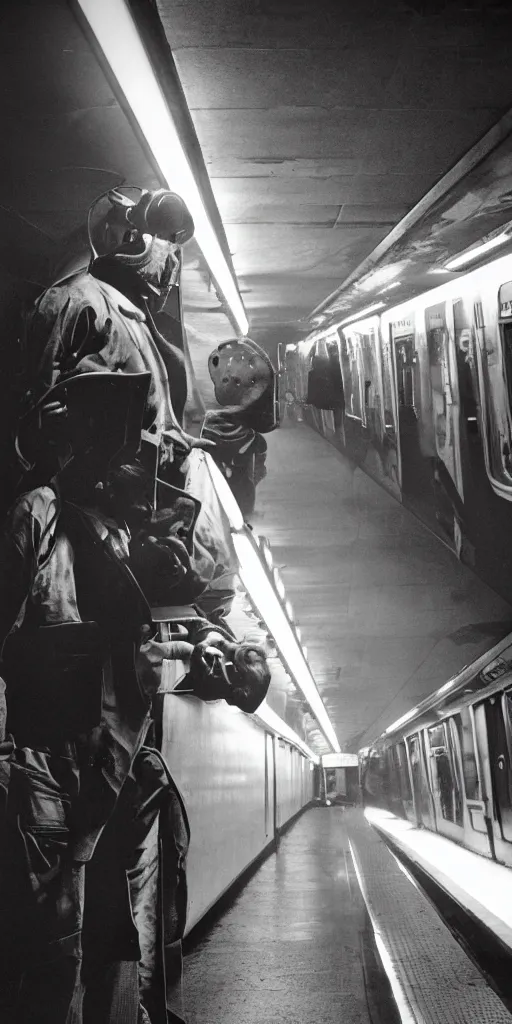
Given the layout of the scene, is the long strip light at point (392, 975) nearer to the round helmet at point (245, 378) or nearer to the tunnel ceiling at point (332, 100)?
the round helmet at point (245, 378)

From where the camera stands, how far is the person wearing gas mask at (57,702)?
169 centimetres

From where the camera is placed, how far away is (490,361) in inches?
154

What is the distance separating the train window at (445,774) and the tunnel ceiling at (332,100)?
7891 mm

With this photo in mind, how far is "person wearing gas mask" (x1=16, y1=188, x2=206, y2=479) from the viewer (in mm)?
2021

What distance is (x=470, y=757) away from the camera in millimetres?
8422

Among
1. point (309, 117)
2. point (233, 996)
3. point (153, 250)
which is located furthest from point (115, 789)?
point (309, 117)

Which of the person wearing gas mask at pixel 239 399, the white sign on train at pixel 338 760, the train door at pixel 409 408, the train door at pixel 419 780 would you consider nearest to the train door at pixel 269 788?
the train door at pixel 419 780

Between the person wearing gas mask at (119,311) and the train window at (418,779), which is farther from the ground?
the person wearing gas mask at (119,311)

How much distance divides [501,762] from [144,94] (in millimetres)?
6466

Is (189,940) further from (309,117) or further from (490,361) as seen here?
(309,117)

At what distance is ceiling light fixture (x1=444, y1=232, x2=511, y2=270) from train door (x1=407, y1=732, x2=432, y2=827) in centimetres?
1081

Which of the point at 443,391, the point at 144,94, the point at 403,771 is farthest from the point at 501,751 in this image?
the point at 403,771

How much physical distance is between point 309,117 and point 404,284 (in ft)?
5.32

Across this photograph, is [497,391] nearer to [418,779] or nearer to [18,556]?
[18,556]
